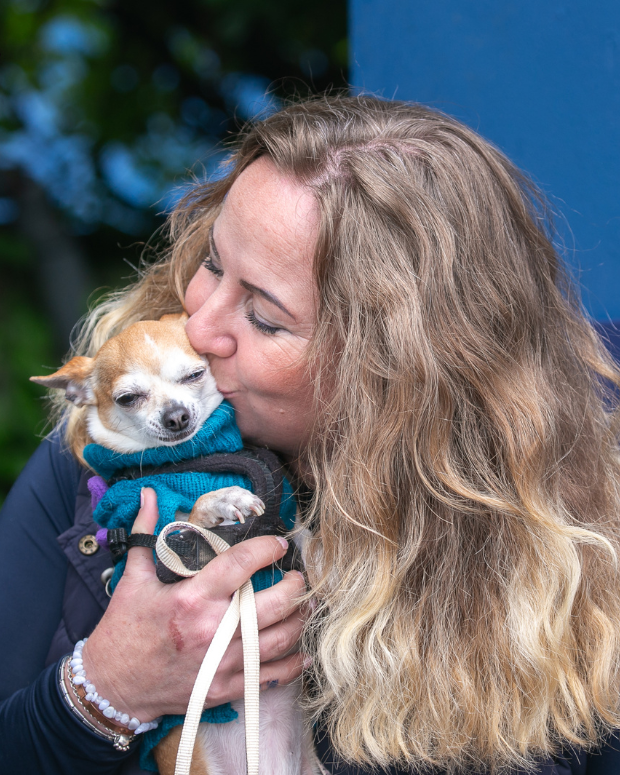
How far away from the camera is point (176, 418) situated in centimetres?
159

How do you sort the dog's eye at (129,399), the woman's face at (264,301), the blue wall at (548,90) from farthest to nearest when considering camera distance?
the blue wall at (548,90)
the dog's eye at (129,399)
the woman's face at (264,301)

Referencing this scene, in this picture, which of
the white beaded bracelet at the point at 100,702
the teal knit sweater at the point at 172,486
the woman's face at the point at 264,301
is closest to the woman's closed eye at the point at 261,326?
the woman's face at the point at 264,301

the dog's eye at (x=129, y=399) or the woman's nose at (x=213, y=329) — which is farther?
the dog's eye at (x=129, y=399)

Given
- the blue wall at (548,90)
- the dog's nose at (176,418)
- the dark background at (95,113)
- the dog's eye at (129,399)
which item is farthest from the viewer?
the dark background at (95,113)

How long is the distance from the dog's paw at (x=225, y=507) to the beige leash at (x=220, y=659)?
69 millimetres

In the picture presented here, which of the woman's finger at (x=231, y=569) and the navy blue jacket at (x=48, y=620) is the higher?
the woman's finger at (x=231, y=569)

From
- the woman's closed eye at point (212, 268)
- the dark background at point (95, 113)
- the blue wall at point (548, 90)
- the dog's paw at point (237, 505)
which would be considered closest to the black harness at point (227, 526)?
the dog's paw at point (237, 505)

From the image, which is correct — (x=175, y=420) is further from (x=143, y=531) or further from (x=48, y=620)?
(x=48, y=620)

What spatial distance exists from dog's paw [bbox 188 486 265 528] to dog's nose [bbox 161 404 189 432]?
0.23m

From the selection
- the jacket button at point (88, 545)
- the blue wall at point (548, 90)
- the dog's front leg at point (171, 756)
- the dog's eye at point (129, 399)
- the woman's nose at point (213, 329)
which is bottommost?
the dog's front leg at point (171, 756)

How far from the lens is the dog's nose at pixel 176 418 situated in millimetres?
1597

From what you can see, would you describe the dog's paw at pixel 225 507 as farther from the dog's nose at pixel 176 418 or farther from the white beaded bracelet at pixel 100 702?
the white beaded bracelet at pixel 100 702

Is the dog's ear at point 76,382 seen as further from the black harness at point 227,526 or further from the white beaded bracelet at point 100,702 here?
the white beaded bracelet at point 100,702

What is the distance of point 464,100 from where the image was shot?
2227 mm
